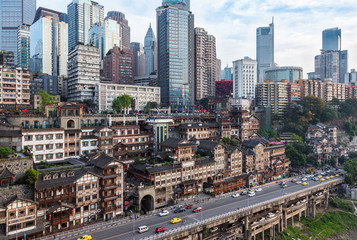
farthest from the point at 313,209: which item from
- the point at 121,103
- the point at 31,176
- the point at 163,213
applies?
the point at 31,176

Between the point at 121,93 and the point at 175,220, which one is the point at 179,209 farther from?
the point at 121,93

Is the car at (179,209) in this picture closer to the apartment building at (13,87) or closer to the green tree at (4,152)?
the green tree at (4,152)

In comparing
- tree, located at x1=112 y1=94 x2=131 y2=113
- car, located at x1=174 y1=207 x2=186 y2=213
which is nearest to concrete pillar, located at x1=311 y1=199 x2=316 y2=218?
car, located at x1=174 y1=207 x2=186 y2=213

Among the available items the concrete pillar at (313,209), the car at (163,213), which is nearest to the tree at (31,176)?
the car at (163,213)

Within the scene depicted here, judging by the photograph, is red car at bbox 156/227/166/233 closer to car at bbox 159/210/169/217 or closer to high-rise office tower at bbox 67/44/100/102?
car at bbox 159/210/169/217

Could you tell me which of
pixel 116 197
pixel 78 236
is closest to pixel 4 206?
pixel 78 236

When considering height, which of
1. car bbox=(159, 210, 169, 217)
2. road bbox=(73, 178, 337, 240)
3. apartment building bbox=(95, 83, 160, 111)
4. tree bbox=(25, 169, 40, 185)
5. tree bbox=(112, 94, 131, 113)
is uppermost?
apartment building bbox=(95, 83, 160, 111)
